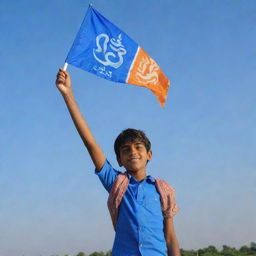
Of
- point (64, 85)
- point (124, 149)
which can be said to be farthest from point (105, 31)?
point (124, 149)

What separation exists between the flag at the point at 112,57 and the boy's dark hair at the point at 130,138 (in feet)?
4.52

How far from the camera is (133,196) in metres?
3.85

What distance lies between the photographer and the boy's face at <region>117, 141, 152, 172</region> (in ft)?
13.5

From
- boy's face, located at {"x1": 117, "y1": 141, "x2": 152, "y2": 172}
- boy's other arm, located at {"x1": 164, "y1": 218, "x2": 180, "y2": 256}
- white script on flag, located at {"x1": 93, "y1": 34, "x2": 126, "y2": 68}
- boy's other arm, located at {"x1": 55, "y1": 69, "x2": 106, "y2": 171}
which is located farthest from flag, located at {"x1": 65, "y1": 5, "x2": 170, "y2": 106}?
boy's other arm, located at {"x1": 164, "y1": 218, "x2": 180, "y2": 256}

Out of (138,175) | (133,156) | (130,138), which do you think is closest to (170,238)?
(138,175)

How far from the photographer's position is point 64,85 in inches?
164

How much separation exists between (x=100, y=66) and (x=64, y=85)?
4.77ft

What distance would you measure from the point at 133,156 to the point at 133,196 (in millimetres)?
478

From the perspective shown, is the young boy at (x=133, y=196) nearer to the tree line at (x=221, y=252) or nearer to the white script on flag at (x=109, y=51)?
the white script on flag at (x=109, y=51)

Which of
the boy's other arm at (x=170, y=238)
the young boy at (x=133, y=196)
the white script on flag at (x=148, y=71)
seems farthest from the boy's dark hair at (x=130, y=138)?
the white script on flag at (x=148, y=71)

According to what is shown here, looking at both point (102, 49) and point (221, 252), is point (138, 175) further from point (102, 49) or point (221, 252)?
point (221, 252)

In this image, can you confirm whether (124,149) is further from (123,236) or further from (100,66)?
(100,66)

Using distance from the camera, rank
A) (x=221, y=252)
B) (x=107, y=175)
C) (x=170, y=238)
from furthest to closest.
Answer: (x=221, y=252)
(x=170, y=238)
(x=107, y=175)

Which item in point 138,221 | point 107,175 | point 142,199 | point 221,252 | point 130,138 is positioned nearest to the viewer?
point 138,221
